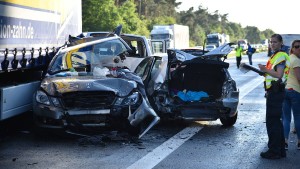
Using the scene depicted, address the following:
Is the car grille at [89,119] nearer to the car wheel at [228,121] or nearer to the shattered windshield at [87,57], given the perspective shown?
the shattered windshield at [87,57]

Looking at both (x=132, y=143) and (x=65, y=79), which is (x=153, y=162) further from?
(x=65, y=79)

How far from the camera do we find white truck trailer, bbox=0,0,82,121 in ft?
27.3

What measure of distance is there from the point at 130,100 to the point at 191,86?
242 cm

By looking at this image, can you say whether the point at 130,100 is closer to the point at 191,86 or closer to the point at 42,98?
the point at 42,98

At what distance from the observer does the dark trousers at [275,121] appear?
6.88m

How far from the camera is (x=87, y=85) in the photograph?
316 inches

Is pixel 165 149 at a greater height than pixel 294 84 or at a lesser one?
lesser

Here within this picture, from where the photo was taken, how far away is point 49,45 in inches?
419

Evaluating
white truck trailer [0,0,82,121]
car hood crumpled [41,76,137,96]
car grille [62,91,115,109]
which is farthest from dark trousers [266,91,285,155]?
white truck trailer [0,0,82,121]

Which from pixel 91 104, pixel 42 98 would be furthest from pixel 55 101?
pixel 91 104

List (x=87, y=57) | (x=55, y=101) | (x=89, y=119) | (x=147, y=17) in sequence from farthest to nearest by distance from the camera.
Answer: (x=147, y=17) → (x=87, y=57) → (x=55, y=101) → (x=89, y=119)

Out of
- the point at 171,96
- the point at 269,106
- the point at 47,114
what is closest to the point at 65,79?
the point at 47,114

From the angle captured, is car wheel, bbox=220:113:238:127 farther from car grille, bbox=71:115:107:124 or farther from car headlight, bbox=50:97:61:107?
car headlight, bbox=50:97:61:107

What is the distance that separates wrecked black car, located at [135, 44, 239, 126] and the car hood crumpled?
3.20ft
